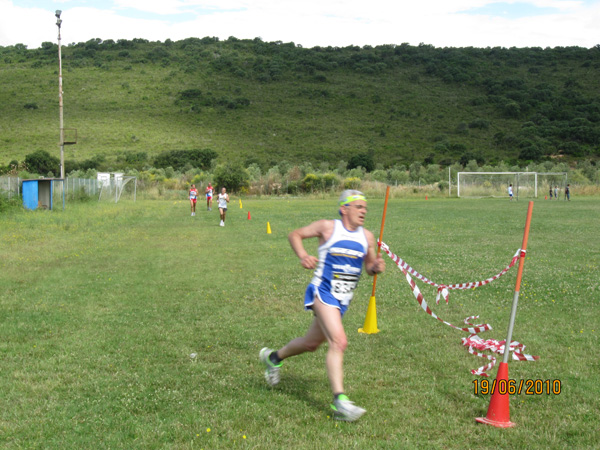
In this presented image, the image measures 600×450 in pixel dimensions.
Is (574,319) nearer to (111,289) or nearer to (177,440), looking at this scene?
(177,440)

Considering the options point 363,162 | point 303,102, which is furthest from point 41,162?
point 303,102

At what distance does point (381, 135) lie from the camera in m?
87.1

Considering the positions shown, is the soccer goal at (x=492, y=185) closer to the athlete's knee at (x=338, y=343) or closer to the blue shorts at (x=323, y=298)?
the blue shorts at (x=323, y=298)

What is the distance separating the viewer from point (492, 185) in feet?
196

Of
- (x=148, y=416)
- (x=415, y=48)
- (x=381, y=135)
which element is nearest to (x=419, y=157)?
(x=381, y=135)

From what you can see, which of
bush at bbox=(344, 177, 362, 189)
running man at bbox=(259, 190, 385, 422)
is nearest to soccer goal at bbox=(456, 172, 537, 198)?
bush at bbox=(344, 177, 362, 189)

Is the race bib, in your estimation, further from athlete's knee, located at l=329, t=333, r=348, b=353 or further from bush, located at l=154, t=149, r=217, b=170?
bush, located at l=154, t=149, r=217, b=170

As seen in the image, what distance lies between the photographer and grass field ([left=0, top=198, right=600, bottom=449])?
4848 millimetres

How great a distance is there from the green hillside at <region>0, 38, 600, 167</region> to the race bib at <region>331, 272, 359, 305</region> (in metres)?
72.6

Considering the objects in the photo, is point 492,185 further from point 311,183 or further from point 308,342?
point 308,342

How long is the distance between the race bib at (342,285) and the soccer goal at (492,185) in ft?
178

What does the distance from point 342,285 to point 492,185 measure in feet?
189

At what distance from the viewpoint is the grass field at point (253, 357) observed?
191 inches

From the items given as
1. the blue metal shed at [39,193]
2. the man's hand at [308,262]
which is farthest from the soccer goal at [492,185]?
the man's hand at [308,262]
